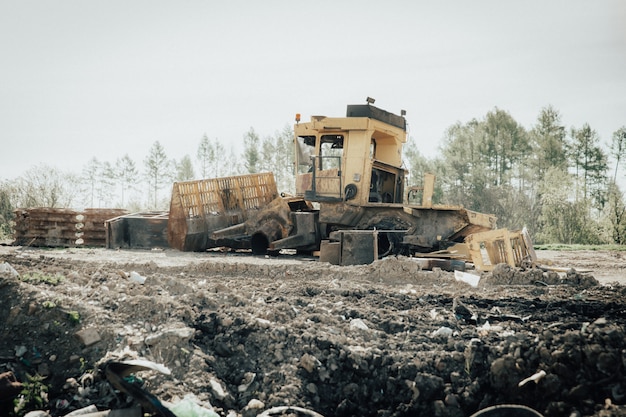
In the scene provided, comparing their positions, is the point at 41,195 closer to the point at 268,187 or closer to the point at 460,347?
the point at 268,187

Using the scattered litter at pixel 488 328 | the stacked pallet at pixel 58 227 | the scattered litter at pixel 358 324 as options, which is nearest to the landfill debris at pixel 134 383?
the scattered litter at pixel 358 324

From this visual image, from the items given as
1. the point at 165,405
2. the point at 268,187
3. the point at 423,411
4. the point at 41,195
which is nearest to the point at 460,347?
the point at 423,411

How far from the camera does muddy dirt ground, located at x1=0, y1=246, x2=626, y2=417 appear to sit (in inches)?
123

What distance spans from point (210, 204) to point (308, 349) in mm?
9095

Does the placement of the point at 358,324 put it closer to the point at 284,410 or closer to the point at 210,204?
the point at 284,410

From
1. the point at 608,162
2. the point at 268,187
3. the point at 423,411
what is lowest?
the point at 423,411

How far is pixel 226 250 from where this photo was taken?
12703mm

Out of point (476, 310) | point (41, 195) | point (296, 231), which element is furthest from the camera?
point (41, 195)

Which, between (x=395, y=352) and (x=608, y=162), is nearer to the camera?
(x=395, y=352)

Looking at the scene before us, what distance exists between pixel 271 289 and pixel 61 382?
2983mm

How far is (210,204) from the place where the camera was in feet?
40.9

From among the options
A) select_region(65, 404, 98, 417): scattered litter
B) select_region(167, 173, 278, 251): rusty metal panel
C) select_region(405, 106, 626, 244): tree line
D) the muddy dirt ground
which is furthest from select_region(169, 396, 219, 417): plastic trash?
select_region(405, 106, 626, 244): tree line

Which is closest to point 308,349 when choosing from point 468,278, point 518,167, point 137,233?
point 468,278

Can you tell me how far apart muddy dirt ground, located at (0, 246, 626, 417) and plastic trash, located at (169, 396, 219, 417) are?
2.4 inches
